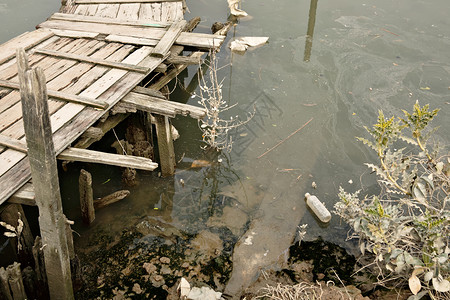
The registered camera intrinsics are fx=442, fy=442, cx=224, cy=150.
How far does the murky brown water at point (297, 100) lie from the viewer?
19.3 feet

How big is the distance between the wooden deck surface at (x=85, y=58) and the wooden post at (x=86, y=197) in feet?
1.55

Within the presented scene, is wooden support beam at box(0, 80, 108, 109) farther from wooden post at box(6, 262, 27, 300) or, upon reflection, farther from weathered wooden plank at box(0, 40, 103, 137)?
wooden post at box(6, 262, 27, 300)

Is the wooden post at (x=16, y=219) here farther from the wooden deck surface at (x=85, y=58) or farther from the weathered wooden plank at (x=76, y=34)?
the weathered wooden plank at (x=76, y=34)

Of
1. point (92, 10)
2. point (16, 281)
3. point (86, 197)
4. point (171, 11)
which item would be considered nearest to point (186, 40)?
point (171, 11)

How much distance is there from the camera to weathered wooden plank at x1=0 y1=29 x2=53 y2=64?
6270 millimetres

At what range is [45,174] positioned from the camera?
3508 mm

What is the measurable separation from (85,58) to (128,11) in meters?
1.99

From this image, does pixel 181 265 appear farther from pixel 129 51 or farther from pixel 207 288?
pixel 129 51

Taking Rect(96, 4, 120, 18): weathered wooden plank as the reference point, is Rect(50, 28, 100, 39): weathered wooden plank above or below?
below

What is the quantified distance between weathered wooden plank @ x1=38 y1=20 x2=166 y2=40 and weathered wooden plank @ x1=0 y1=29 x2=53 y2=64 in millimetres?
336

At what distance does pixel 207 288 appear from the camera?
4.59 meters

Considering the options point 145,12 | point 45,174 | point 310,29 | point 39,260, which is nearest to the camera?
point 45,174

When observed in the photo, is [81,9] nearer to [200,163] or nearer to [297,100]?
[200,163]

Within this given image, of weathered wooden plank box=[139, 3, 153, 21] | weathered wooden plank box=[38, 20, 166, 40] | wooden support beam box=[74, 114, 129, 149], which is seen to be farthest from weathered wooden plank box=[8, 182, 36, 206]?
weathered wooden plank box=[139, 3, 153, 21]
